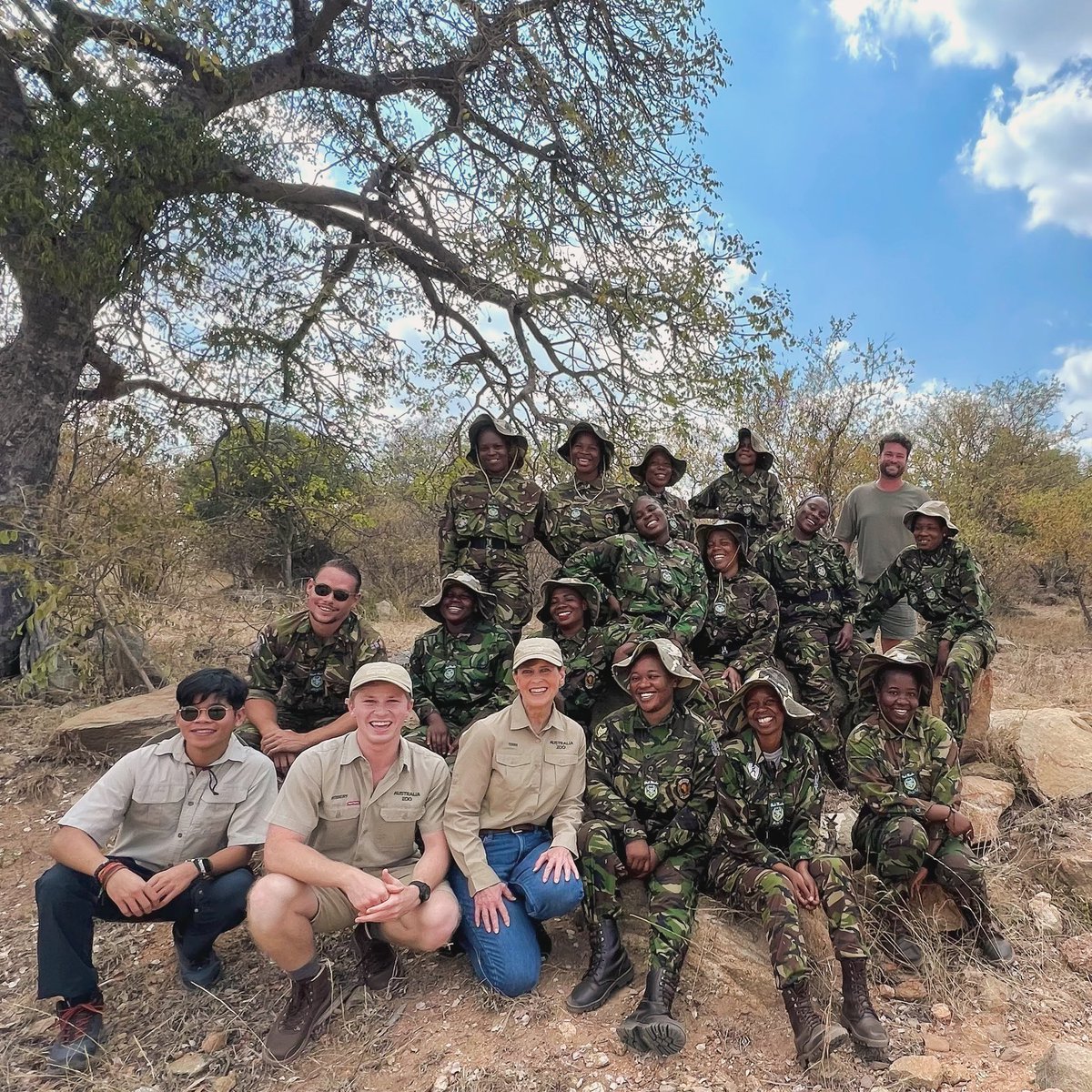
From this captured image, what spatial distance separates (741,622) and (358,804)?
290 centimetres

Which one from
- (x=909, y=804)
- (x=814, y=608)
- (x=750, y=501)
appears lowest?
(x=909, y=804)

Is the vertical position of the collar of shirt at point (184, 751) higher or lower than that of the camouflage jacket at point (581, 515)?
lower

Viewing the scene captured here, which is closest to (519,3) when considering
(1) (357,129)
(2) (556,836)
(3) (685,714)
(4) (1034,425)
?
(1) (357,129)

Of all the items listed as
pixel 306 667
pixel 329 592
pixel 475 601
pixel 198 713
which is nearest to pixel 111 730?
pixel 306 667

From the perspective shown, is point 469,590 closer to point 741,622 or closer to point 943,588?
point 741,622

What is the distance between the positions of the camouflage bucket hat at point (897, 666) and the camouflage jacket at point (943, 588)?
1.37 meters

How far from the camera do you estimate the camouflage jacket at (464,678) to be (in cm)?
445

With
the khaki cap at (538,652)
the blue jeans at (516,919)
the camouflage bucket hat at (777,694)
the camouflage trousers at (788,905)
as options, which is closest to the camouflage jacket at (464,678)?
the khaki cap at (538,652)

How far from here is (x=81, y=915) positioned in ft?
9.82

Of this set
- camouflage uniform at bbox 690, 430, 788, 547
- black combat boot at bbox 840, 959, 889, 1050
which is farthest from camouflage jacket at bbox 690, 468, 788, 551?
black combat boot at bbox 840, 959, 889, 1050

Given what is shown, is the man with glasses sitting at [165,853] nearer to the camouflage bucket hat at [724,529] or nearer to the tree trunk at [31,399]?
the camouflage bucket hat at [724,529]

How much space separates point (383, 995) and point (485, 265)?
6038 mm

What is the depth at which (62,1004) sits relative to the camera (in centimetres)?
300

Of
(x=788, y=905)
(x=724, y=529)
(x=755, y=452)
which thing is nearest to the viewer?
(x=788, y=905)
